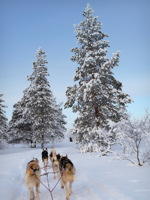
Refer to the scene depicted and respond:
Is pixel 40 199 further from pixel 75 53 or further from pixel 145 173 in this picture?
pixel 75 53

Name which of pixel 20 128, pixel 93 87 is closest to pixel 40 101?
pixel 20 128

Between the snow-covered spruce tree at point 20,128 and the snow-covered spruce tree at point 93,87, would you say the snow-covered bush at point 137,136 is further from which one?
the snow-covered spruce tree at point 20,128

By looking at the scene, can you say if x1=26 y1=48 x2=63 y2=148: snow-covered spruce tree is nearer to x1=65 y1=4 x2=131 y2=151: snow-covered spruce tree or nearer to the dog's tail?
x1=65 y1=4 x2=131 y2=151: snow-covered spruce tree

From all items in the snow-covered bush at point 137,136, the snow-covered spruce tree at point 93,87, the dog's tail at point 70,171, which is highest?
the snow-covered spruce tree at point 93,87

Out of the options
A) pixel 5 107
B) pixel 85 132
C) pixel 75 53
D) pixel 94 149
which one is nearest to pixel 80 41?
pixel 75 53

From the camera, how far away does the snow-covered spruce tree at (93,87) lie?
47.5ft

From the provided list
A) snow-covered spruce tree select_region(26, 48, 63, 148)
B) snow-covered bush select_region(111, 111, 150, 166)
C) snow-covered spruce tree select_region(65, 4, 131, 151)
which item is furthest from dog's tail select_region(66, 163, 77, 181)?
snow-covered spruce tree select_region(26, 48, 63, 148)

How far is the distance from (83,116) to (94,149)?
10.9 feet

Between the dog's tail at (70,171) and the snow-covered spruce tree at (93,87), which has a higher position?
the snow-covered spruce tree at (93,87)

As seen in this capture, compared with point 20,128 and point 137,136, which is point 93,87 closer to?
Result: point 137,136

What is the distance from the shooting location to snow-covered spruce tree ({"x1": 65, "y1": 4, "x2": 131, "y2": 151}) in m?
Result: 14.5

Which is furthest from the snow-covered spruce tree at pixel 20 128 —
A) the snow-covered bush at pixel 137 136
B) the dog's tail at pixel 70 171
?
the dog's tail at pixel 70 171

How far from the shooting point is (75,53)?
1683 centimetres

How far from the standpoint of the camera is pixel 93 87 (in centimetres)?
1428
